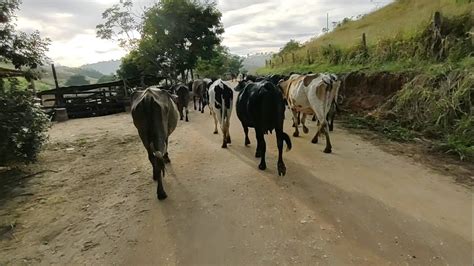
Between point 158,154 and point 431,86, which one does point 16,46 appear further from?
point 431,86

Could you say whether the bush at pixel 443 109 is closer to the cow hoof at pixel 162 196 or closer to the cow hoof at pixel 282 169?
the cow hoof at pixel 282 169

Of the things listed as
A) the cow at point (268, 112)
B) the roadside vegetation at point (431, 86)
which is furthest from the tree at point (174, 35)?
the cow at point (268, 112)

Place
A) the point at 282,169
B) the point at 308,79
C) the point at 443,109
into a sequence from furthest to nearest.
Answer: the point at 308,79, the point at 443,109, the point at 282,169

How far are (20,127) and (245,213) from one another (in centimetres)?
550

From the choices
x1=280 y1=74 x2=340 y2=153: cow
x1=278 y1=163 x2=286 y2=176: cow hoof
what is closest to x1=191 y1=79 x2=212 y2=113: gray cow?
x1=280 y1=74 x2=340 y2=153: cow

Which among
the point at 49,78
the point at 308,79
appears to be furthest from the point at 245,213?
the point at 49,78

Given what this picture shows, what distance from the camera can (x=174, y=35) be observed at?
926 inches

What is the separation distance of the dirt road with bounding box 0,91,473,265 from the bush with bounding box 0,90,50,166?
2.01 ft

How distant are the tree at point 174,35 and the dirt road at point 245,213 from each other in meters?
18.2

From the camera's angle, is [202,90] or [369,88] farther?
[202,90]

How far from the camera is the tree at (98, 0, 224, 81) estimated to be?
906 inches

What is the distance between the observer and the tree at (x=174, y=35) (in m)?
23.0

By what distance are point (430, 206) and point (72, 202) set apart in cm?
523

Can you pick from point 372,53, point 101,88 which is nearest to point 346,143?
point 372,53
